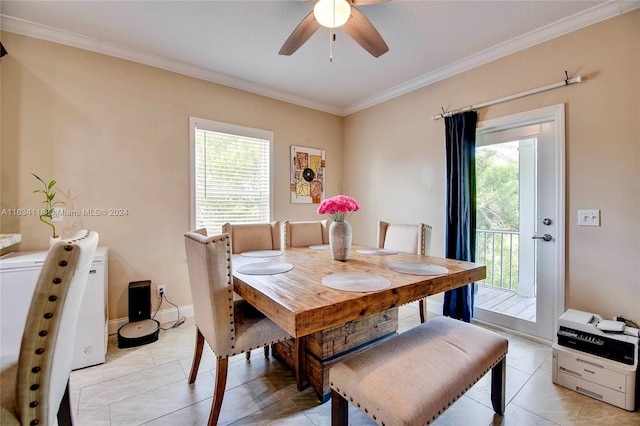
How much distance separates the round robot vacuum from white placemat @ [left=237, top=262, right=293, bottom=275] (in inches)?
55.1

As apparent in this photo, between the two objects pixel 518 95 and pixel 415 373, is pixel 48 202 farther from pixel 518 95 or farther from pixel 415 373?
pixel 518 95

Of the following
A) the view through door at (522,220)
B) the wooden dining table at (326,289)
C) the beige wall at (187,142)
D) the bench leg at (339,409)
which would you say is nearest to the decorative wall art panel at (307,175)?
the beige wall at (187,142)

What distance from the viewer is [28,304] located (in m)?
1.76

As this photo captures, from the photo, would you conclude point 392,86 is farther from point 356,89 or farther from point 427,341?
point 427,341

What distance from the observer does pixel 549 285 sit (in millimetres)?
2383

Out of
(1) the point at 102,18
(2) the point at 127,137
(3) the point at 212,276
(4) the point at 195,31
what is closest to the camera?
(3) the point at 212,276

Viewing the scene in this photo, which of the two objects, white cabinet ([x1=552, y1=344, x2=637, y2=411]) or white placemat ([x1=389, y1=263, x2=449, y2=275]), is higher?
white placemat ([x1=389, y1=263, x2=449, y2=275])

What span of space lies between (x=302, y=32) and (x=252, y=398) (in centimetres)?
243

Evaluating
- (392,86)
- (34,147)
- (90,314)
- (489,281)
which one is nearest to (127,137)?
(34,147)

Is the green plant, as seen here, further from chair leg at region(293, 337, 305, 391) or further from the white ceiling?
chair leg at region(293, 337, 305, 391)

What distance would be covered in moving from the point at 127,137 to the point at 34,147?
66 cm

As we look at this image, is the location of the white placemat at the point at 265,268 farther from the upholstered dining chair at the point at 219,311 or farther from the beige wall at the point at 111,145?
the beige wall at the point at 111,145

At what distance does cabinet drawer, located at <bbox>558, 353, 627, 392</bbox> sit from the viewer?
1657mm

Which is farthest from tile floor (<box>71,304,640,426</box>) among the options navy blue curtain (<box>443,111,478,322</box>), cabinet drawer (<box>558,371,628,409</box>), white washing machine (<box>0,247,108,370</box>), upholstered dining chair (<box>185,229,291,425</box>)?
navy blue curtain (<box>443,111,478,322</box>)
